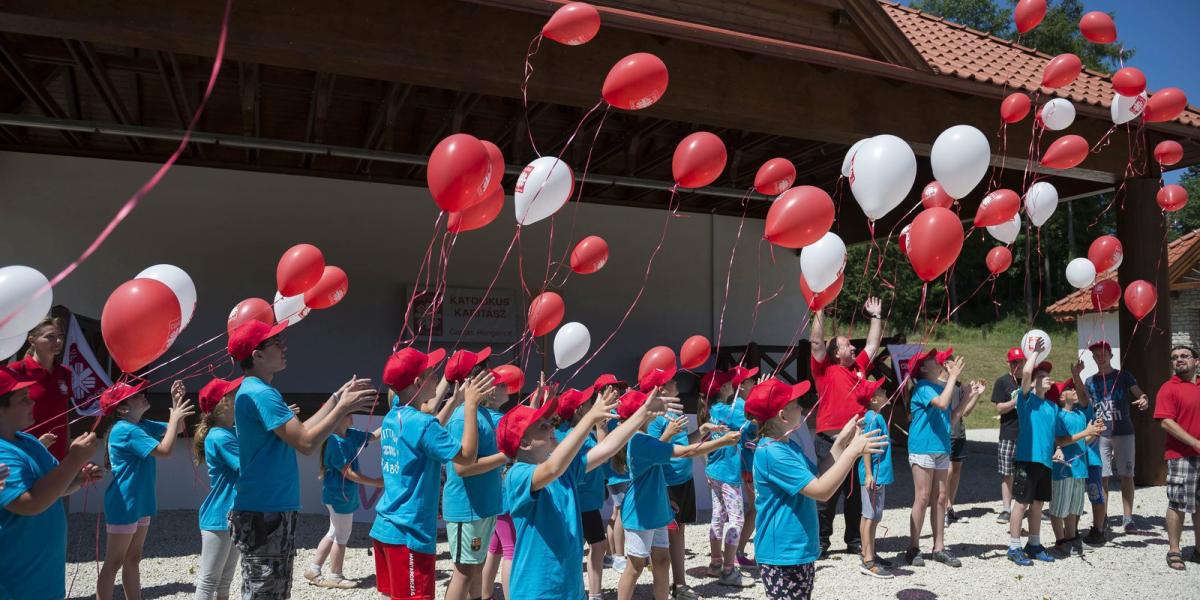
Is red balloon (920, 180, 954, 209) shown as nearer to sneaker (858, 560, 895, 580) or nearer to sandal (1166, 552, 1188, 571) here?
sneaker (858, 560, 895, 580)

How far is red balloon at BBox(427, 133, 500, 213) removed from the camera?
11.8 ft

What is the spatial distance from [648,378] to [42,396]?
128 inches

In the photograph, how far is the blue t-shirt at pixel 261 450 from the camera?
3.43 metres

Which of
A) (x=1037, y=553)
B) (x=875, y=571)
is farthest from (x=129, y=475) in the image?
(x=1037, y=553)

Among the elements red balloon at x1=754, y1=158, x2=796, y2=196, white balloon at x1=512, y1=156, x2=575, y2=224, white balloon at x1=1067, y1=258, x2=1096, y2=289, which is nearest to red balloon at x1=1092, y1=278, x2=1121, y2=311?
white balloon at x1=1067, y1=258, x2=1096, y2=289

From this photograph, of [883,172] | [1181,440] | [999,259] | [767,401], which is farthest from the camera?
[999,259]

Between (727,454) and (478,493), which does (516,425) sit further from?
(727,454)

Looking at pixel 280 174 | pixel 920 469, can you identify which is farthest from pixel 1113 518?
pixel 280 174

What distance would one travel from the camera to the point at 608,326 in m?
12.3

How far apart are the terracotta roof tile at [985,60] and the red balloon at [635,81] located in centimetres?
423

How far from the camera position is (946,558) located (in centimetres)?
618

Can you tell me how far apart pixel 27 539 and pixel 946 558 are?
6045mm

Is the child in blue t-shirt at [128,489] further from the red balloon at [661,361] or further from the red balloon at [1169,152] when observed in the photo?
the red balloon at [1169,152]

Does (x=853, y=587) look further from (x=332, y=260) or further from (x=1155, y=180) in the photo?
(x=332, y=260)
